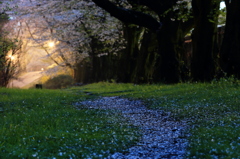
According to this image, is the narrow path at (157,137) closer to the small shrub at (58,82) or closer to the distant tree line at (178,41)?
the distant tree line at (178,41)

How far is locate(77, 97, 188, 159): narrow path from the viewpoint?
5.92m

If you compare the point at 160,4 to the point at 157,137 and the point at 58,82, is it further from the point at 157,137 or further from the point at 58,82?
the point at 58,82

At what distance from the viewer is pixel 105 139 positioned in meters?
6.92

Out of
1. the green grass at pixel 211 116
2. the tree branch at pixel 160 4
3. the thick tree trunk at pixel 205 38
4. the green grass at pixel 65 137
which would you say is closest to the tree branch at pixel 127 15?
the tree branch at pixel 160 4

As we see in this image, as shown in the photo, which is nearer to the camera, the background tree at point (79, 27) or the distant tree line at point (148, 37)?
the distant tree line at point (148, 37)

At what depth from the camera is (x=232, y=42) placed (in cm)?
1489

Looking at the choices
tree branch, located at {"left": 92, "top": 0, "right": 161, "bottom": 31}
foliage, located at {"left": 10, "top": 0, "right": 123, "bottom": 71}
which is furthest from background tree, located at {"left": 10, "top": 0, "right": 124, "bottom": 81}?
tree branch, located at {"left": 92, "top": 0, "right": 161, "bottom": 31}

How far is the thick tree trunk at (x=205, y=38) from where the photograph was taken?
17391mm

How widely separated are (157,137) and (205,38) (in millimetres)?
11354

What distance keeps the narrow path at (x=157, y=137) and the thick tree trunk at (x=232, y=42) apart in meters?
5.84

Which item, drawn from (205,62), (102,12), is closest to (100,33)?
(102,12)

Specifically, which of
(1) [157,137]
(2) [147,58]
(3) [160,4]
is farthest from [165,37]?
(1) [157,137]

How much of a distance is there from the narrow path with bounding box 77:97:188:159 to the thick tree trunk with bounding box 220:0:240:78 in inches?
230

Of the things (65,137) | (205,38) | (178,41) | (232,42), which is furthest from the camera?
(178,41)
